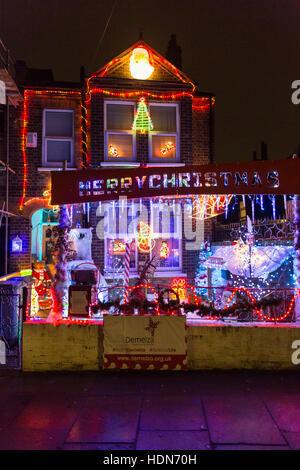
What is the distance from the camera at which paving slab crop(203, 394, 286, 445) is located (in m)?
4.39

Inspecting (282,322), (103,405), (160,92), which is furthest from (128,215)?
(103,405)

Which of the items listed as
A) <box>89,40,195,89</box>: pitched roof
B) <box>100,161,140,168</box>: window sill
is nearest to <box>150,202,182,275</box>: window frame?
<box>100,161,140,168</box>: window sill

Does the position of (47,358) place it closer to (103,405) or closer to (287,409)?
(103,405)

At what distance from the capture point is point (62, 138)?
1181 cm

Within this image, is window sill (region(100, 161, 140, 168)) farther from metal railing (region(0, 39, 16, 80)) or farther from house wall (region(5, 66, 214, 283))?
metal railing (region(0, 39, 16, 80))

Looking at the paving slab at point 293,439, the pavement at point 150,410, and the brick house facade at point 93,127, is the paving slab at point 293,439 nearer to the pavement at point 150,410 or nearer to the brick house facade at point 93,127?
the pavement at point 150,410

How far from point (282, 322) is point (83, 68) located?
10.6 meters

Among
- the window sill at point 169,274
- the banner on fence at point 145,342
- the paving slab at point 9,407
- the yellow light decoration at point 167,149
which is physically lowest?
the paving slab at point 9,407

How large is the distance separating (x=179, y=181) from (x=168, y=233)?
4.71 metres

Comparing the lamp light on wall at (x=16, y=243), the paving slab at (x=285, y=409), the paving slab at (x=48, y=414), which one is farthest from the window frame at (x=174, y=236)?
the paving slab at (x=48, y=414)

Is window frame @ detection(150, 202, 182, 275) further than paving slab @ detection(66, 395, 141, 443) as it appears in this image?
Yes

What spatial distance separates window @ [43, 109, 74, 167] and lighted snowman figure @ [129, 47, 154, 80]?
2.48 metres

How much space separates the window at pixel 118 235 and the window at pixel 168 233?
73 centimetres

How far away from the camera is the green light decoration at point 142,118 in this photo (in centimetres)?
1174
